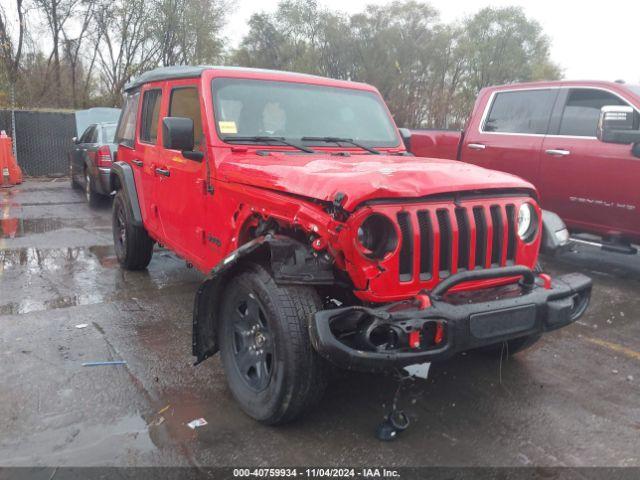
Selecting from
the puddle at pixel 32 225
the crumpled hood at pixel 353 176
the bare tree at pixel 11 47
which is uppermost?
the bare tree at pixel 11 47

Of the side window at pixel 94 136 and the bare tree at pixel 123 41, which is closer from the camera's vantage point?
the side window at pixel 94 136

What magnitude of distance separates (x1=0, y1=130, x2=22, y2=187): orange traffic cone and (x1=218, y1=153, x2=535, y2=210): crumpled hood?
12.1 meters

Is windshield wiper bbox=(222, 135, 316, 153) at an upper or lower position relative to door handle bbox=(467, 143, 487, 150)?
lower

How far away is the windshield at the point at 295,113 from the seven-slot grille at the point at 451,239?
1518mm

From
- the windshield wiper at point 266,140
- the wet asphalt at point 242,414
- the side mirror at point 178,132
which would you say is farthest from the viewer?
the windshield wiper at point 266,140

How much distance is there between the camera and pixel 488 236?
2.93 m

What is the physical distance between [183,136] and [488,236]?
208 cm

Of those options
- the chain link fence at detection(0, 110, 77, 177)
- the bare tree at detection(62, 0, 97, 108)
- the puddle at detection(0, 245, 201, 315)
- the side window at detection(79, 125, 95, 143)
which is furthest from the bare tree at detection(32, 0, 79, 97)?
the puddle at detection(0, 245, 201, 315)

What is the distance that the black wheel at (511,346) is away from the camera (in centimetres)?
372

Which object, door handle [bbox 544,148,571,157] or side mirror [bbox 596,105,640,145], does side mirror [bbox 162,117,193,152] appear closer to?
side mirror [bbox 596,105,640,145]

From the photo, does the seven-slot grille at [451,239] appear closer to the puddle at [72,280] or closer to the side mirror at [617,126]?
the side mirror at [617,126]

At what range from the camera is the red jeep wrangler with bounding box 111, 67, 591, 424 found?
8.59 ft

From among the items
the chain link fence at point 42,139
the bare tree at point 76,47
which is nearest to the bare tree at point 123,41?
the bare tree at point 76,47

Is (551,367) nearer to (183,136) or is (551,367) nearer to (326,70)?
(183,136)
